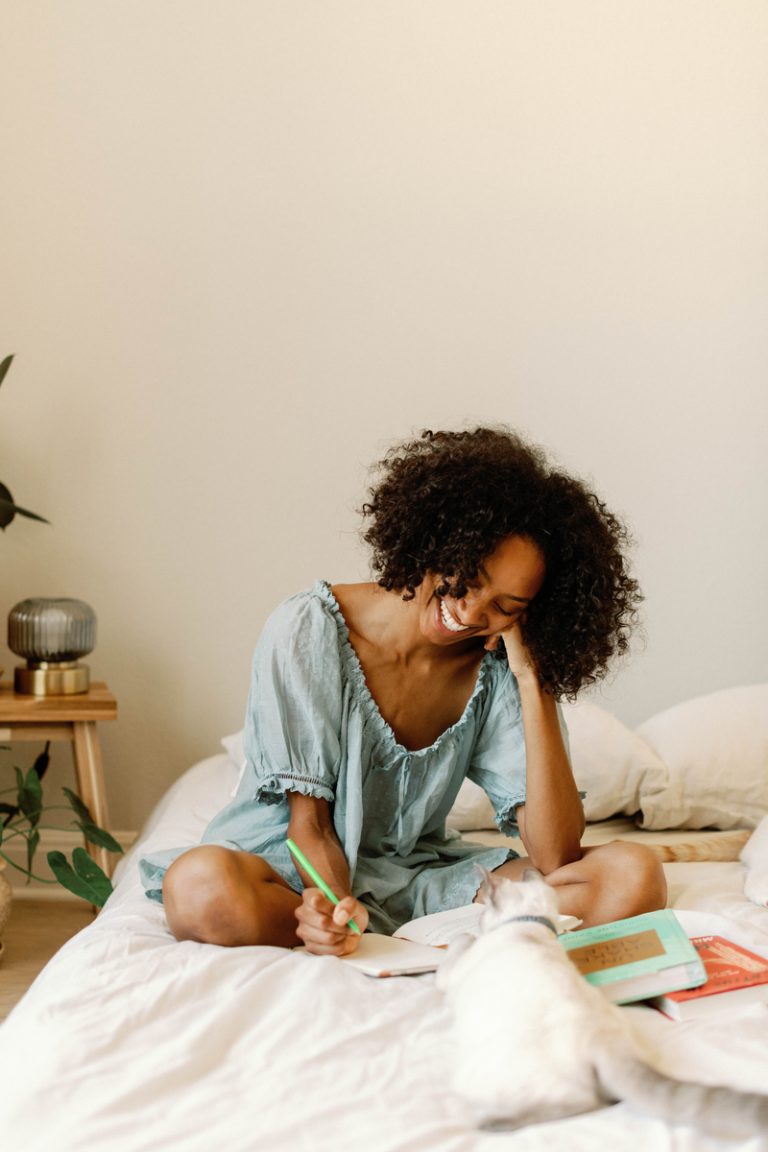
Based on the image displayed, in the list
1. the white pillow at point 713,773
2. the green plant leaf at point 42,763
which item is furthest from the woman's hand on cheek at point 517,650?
→ the green plant leaf at point 42,763

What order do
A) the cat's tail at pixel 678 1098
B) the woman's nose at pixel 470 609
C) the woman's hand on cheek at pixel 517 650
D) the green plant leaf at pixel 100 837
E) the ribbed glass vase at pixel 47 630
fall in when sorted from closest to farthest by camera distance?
the cat's tail at pixel 678 1098, the woman's nose at pixel 470 609, the woman's hand on cheek at pixel 517 650, the green plant leaf at pixel 100 837, the ribbed glass vase at pixel 47 630

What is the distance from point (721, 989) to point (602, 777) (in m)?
0.93

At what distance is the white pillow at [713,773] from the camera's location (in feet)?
6.92

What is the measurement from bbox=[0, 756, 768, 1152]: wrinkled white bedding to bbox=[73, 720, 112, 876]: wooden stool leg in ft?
3.32

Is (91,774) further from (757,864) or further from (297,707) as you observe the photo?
(757,864)

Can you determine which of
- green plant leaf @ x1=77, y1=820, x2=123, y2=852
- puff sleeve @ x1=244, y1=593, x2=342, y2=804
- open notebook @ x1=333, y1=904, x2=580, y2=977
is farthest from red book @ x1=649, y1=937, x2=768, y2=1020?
green plant leaf @ x1=77, y1=820, x2=123, y2=852

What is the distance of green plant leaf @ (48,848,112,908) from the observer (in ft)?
6.62

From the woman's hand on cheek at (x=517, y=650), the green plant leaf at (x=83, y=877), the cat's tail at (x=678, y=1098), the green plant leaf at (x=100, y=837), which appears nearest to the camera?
the cat's tail at (x=678, y=1098)

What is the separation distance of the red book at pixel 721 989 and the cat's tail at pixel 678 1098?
10.1 inches

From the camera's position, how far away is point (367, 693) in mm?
1551

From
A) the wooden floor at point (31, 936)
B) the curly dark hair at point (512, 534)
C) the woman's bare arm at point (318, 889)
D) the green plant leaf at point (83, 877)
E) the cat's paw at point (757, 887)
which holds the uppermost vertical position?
the curly dark hair at point (512, 534)

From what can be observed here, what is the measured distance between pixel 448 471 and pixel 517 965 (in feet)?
2.31

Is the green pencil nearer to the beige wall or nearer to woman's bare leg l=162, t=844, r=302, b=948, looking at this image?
woman's bare leg l=162, t=844, r=302, b=948

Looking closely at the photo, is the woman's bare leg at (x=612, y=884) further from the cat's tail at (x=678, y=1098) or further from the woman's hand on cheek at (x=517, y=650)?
the cat's tail at (x=678, y=1098)
